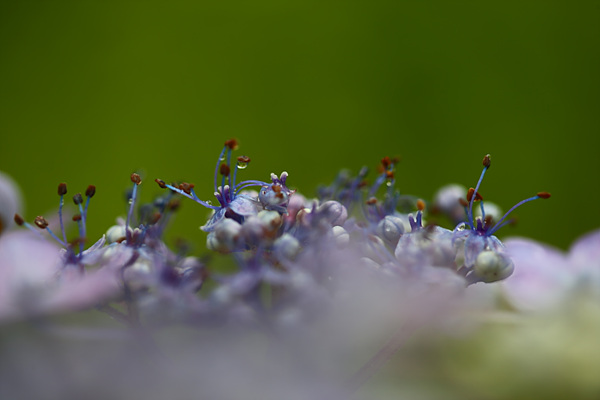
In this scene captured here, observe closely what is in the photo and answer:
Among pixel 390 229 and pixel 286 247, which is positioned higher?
pixel 390 229

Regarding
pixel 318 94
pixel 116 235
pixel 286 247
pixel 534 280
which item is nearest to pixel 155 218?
pixel 116 235

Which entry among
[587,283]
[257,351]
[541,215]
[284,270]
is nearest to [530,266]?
[587,283]

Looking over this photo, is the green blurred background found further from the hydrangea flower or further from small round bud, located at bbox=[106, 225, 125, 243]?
small round bud, located at bbox=[106, 225, 125, 243]

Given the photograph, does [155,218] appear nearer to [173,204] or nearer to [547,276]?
[173,204]

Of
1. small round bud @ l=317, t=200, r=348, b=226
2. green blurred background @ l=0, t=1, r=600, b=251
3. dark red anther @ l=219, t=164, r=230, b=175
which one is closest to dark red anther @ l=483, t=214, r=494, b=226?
small round bud @ l=317, t=200, r=348, b=226

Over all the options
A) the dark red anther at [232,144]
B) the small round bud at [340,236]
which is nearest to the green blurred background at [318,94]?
the dark red anther at [232,144]

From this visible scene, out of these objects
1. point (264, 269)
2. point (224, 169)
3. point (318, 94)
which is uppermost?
point (318, 94)
